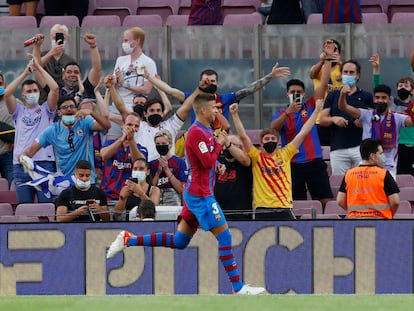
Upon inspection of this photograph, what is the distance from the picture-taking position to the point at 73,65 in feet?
55.0

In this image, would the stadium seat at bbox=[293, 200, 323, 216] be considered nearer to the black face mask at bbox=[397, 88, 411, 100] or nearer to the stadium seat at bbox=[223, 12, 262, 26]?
the black face mask at bbox=[397, 88, 411, 100]

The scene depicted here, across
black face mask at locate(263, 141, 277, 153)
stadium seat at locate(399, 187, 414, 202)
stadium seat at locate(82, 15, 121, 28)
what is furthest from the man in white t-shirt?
stadium seat at locate(399, 187, 414, 202)

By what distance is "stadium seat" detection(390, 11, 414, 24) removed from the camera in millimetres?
18625

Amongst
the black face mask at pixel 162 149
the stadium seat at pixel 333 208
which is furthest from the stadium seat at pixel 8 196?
the stadium seat at pixel 333 208

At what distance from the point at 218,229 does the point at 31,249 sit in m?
2.96

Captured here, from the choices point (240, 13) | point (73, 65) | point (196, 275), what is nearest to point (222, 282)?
point (196, 275)

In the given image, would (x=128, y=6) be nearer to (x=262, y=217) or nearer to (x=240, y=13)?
(x=240, y=13)

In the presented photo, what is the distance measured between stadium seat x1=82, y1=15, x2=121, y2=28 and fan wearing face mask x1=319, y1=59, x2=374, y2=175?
3.82m

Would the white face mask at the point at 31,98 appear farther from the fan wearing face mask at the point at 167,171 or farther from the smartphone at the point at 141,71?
the fan wearing face mask at the point at 167,171

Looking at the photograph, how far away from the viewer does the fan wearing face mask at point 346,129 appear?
1623 centimetres

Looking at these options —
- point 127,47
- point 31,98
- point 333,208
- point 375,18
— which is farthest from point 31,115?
point 375,18

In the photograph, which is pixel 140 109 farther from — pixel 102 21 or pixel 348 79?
pixel 102 21

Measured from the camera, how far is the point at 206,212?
1227 centimetres

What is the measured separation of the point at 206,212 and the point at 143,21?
705cm
